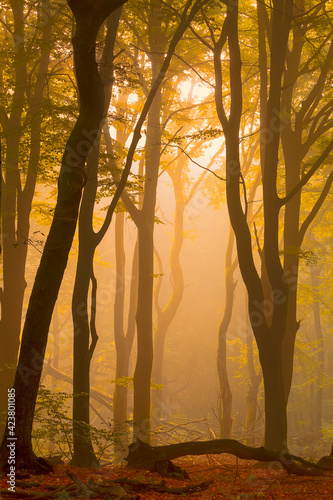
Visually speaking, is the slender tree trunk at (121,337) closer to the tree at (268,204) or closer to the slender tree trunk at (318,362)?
the tree at (268,204)

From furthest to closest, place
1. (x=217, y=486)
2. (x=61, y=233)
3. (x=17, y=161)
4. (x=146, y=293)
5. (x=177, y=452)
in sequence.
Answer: (x=146, y=293), (x=17, y=161), (x=177, y=452), (x=217, y=486), (x=61, y=233)

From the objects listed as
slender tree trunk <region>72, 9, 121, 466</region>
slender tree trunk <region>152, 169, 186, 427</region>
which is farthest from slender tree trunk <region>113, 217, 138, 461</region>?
slender tree trunk <region>72, 9, 121, 466</region>

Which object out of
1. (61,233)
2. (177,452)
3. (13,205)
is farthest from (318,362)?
(61,233)

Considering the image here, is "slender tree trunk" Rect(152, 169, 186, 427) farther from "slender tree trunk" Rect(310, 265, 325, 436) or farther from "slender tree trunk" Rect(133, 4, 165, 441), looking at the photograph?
"slender tree trunk" Rect(310, 265, 325, 436)

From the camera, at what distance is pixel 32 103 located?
10.5m

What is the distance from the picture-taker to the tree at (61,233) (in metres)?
4.84

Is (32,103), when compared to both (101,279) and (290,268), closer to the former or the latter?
(290,268)

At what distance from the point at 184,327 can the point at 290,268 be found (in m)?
31.0

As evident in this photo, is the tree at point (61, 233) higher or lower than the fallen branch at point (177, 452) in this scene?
higher

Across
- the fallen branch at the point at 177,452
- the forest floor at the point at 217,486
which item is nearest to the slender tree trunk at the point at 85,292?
the forest floor at the point at 217,486

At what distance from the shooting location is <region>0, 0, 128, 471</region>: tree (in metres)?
4.84

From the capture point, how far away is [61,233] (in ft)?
16.5

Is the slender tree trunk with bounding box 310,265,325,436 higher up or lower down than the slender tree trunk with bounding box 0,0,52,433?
lower down

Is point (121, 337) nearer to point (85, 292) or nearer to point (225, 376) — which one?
point (225, 376)
